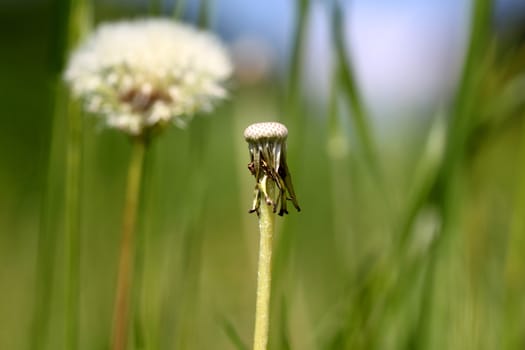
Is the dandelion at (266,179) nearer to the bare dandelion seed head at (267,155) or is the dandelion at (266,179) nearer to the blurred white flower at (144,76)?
the bare dandelion seed head at (267,155)

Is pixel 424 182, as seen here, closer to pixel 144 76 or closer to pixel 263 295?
pixel 144 76

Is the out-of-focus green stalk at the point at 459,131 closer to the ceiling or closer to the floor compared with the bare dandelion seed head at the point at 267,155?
closer to the ceiling

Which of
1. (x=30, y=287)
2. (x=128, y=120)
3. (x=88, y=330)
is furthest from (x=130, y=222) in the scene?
(x=30, y=287)

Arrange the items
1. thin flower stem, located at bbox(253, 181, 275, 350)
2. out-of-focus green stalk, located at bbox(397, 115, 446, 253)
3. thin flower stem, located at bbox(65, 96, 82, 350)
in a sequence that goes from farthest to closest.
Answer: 1. out-of-focus green stalk, located at bbox(397, 115, 446, 253)
2. thin flower stem, located at bbox(65, 96, 82, 350)
3. thin flower stem, located at bbox(253, 181, 275, 350)

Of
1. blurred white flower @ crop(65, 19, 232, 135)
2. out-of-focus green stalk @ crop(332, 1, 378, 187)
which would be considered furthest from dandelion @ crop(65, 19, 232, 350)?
out-of-focus green stalk @ crop(332, 1, 378, 187)

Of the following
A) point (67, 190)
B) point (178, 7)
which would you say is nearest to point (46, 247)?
point (67, 190)

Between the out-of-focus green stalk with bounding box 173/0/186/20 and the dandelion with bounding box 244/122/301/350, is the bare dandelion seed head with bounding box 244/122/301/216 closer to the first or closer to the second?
the dandelion with bounding box 244/122/301/350

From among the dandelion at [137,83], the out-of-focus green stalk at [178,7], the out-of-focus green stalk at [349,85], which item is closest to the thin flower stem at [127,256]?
the dandelion at [137,83]

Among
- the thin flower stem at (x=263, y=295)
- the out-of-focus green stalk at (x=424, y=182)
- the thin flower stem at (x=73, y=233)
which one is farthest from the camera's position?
the out-of-focus green stalk at (x=424, y=182)
